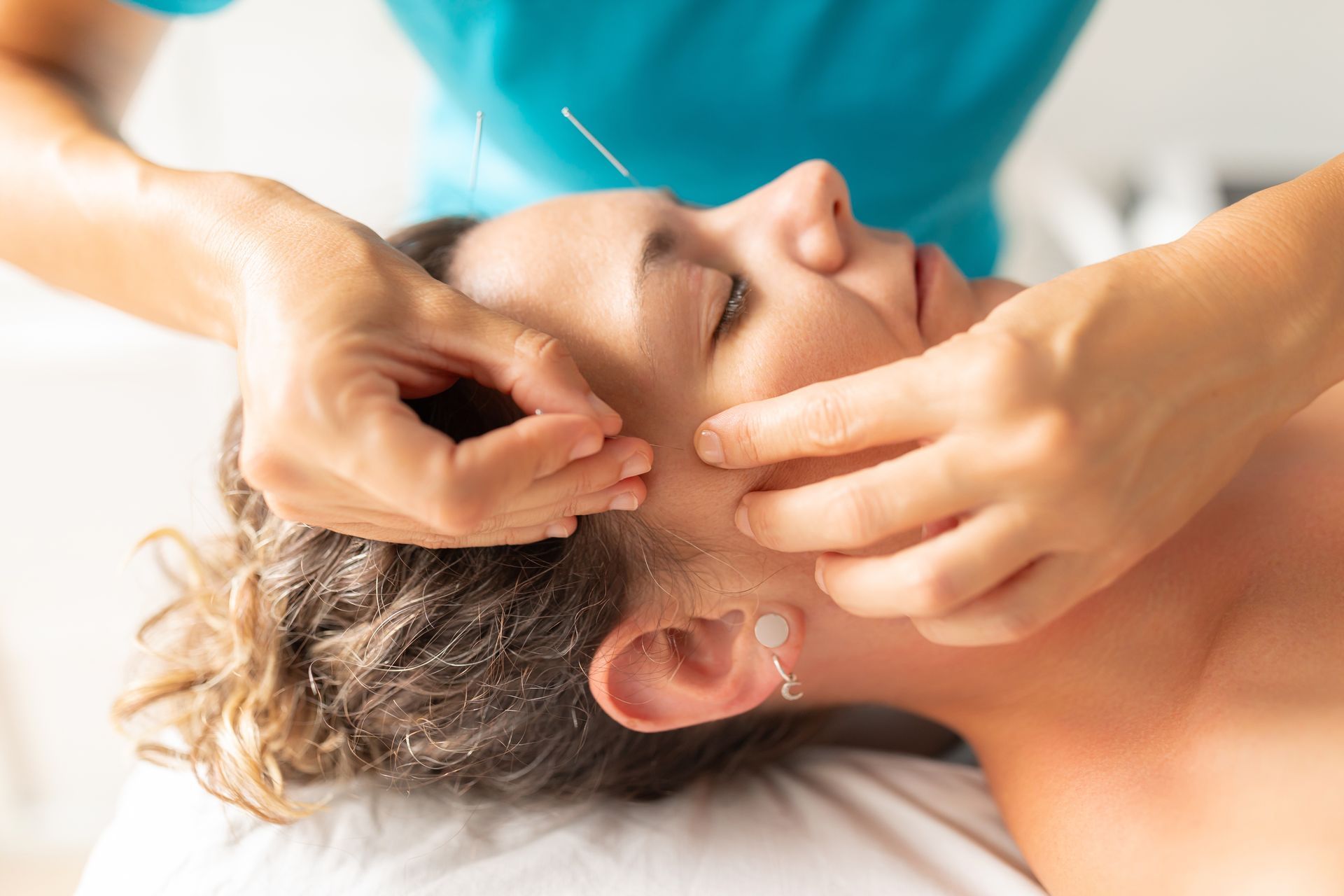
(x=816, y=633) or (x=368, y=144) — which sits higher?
(x=816, y=633)

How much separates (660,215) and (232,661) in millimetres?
647

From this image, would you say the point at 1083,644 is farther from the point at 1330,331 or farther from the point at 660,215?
the point at 660,215

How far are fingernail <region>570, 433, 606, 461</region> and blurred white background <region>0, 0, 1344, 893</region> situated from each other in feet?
4.34

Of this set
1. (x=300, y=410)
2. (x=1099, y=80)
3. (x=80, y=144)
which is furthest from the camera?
(x=1099, y=80)

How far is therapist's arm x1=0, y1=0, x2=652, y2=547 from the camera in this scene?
2.08 feet

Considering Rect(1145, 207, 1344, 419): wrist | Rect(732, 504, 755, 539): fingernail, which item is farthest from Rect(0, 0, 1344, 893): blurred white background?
Rect(732, 504, 755, 539): fingernail

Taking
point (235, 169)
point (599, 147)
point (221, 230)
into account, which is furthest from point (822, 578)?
point (235, 169)

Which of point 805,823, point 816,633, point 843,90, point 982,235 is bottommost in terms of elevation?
point 805,823

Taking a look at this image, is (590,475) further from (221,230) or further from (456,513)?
(221,230)

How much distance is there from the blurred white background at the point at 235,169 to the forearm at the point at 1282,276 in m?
1.10

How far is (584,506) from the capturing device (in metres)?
0.78

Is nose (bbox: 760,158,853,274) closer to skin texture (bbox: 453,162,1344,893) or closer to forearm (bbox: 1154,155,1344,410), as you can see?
skin texture (bbox: 453,162,1344,893)

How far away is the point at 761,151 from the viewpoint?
4.51ft

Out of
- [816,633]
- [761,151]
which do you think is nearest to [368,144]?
[761,151]
